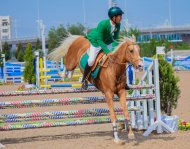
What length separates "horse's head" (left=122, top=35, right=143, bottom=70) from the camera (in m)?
6.04

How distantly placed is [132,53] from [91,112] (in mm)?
1402

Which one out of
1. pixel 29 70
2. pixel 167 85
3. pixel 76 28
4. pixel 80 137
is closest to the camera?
pixel 80 137

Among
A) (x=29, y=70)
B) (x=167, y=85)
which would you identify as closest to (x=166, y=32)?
(x=29, y=70)

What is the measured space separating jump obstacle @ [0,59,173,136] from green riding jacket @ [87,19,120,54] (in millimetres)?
884

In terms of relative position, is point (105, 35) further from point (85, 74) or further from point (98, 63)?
point (85, 74)

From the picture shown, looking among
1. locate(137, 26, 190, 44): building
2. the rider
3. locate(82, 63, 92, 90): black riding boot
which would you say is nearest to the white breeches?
the rider

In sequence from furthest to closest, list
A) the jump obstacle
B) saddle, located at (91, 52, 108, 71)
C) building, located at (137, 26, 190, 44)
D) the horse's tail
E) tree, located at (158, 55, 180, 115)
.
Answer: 1. building, located at (137, 26, 190, 44)
2. tree, located at (158, 55, 180, 115)
3. the horse's tail
4. the jump obstacle
5. saddle, located at (91, 52, 108, 71)

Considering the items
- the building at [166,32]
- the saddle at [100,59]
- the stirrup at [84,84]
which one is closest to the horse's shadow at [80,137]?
the stirrup at [84,84]

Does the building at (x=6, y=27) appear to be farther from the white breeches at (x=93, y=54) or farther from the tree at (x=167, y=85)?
the white breeches at (x=93, y=54)

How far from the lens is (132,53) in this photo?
6.25 metres

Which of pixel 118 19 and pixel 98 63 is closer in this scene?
pixel 118 19

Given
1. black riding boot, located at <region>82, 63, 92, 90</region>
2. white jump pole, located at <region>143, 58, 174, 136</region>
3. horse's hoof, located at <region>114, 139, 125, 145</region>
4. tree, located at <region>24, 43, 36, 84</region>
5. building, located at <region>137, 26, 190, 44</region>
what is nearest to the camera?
horse's hoof, located at <region>114, 139, 125, 145</region>

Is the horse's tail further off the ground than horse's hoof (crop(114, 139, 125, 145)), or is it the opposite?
the horse's tail

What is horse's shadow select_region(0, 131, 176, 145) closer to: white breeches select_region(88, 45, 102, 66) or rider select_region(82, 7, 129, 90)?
rider select_region(82, 7, 129, 90)
